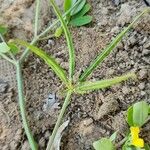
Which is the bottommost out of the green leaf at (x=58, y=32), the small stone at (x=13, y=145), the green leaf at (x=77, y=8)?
the small stone at (x=13, y=145)

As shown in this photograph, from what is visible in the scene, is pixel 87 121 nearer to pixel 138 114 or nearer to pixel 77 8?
pixel 138 114

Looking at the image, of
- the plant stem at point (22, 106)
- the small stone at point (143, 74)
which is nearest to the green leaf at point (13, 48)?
the plant stem at point (22, 106)

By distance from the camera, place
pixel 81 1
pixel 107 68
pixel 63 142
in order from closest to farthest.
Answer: pixel 63 142, pixel 107 68, pixel 81 1

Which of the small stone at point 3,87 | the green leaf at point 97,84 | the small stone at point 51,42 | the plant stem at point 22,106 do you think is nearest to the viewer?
the green leaf at point 97,84

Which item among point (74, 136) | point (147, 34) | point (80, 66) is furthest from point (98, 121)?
point (147, 34)

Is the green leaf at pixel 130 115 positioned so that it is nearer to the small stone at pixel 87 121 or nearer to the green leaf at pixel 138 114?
the green leaf at pixel 138 114

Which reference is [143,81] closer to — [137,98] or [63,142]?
[137,98]
